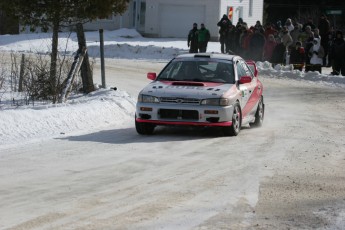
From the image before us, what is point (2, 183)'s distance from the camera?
9.85 m

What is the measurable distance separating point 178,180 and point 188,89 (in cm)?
469

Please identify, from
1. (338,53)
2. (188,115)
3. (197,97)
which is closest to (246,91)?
(197,97)

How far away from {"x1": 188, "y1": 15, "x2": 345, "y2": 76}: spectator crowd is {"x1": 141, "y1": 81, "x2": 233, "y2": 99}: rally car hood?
16.3m

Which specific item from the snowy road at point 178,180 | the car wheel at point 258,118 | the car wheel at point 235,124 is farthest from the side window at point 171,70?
the car wheel at point 258,118

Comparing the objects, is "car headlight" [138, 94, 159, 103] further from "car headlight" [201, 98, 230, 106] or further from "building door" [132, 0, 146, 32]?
"building door" [132, 0, 146, 32]

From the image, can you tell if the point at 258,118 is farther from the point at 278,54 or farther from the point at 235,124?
the point at 278,54

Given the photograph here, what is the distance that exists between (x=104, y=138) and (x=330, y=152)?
3.68m

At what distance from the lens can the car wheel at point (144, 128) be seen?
14773mm

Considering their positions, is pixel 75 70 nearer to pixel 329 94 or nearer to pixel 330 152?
pixel 330 152

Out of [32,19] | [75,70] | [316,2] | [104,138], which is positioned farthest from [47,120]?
[316,2]

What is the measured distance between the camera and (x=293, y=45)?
34.8 m

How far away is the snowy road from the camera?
817cm

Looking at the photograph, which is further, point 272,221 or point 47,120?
point 47,120

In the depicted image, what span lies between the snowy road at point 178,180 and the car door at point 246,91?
1.40ft
